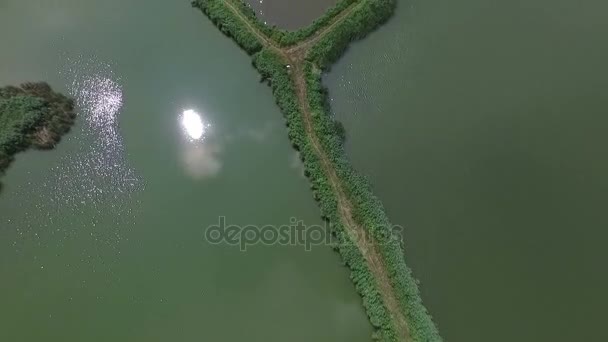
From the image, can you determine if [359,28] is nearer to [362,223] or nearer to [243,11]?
[243,11]

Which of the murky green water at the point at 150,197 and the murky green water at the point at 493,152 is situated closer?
the murky green water at the point at 150,197

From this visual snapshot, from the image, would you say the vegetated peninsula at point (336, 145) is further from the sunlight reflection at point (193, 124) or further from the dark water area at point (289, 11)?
the sunlight reflection at point (193, 124)

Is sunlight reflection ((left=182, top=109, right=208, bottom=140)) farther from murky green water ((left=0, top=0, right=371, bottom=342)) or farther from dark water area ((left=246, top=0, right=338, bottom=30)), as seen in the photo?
dark water area ((left=246, top=0, right=338, bottom=30))

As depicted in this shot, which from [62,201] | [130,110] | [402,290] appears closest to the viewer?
[402,290]

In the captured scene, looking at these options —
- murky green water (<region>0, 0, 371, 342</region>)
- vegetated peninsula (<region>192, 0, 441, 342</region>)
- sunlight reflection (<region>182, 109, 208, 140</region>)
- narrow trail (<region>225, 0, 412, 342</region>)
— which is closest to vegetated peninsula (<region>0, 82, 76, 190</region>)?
murky green water (<region>0, 0, 371, 342</region>)

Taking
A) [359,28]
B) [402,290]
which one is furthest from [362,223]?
[359,28]

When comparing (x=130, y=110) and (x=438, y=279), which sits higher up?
(x=130, y=110)

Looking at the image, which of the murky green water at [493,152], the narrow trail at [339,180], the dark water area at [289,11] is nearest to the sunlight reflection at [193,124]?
the narrow trail at [339,180]
